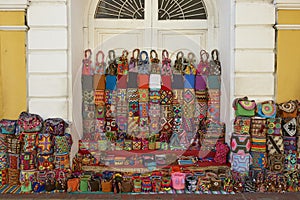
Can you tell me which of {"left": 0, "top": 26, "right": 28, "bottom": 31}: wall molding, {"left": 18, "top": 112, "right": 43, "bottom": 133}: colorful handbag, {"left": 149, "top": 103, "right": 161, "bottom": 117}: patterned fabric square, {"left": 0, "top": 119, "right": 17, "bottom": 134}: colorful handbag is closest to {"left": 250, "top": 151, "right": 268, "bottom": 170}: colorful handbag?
{"left": 149, "top": 103, "right": 161, "bottom": 117}: patterned fabric square

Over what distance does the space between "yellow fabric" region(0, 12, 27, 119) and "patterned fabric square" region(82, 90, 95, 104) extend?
937 millimetres

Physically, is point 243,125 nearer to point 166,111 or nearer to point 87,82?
point 166,111

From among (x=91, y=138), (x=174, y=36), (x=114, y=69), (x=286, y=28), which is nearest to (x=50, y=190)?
(x=91, y=138)

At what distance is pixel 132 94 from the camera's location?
607cm

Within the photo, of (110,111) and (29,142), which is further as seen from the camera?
(110,111)

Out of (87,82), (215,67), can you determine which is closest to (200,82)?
(215,67)

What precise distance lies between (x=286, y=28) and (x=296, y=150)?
5.56ft

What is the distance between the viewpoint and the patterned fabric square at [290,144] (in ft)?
17.3

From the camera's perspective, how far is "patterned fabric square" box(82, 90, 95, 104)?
603 centimetres

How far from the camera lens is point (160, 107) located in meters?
6.12

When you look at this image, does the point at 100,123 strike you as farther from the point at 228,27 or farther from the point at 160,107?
the point at 228,27

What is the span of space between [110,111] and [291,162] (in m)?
2.79

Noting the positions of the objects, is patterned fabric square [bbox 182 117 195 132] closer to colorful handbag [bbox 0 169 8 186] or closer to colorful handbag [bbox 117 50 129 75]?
colorful handbag [bbox 117 50 129 75]

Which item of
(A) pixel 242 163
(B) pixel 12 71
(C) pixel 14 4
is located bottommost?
(A) pixel 242 163
